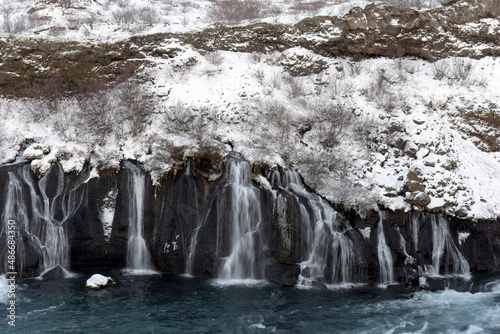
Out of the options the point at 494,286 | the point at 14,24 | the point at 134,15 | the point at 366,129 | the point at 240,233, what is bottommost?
the point at 494,286

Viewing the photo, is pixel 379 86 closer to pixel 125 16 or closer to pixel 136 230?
pixel 136 230

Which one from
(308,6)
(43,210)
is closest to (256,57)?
(308,6)

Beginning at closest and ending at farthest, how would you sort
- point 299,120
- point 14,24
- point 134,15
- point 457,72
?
1. point 299,120
2. point 457,72
3. point 14,24
4. point 134,15

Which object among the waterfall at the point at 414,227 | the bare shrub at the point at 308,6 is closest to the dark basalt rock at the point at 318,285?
the waterfall at the point at 414,227

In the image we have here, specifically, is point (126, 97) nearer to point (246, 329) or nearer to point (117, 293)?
point (117, 293)

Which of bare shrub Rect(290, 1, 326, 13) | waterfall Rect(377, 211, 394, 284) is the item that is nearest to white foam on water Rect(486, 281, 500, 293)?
waterfall Rect(377, 211, 394, 284)

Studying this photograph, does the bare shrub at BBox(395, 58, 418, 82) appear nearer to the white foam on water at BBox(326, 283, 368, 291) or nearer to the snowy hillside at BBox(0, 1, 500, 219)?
the snowy hillside at BBox(0, 1, 500, 219)

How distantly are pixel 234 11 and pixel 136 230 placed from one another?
17294 millimetres

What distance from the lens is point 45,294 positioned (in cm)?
1295

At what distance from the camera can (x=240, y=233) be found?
47.9 feet

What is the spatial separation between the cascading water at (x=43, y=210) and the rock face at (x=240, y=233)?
37mm

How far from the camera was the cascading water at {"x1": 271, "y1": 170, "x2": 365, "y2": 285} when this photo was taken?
13875 mm

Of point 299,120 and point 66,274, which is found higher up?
point 299,120

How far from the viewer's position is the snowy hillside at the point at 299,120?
15.4 m
